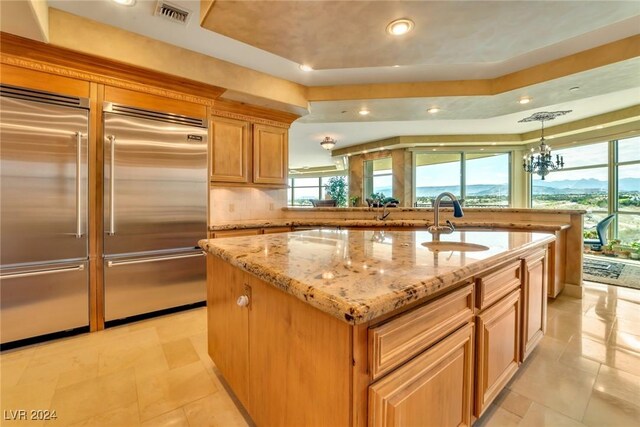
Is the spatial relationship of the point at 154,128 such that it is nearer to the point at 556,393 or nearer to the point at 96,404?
the point at 96,404

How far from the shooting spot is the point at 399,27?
185 centimetres

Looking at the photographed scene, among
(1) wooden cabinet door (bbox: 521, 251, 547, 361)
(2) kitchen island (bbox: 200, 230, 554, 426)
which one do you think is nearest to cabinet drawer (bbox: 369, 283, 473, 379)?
(2) kitchen island (bbox: 200, 230, 554, 426)

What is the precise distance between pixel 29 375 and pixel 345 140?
21.7 feet

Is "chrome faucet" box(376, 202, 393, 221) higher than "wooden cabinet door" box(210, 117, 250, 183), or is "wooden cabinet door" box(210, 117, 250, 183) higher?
"wooden cabinet door" box(210, 117, 250, 183)

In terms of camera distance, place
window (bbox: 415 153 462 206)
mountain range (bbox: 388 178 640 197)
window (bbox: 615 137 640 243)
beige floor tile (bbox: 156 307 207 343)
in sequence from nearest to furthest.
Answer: beige floor tile (bbox: 156 307 207 343), window (bbox: 615 137 640 243), mountain range (bbox: 388 178 640 197), window (bbox: 415 153 462 206)

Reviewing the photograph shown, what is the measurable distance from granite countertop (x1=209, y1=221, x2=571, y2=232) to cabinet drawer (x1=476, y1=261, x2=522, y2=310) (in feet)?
6.66

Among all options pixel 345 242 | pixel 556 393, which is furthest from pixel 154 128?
pixel 556 393

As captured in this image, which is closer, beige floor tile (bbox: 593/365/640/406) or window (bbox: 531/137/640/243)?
beige floor tile (bbox: 593/365/640/406)

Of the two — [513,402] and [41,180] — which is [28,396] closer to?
[41,180]

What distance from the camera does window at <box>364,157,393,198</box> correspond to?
7.77 metres

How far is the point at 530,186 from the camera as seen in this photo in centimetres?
712

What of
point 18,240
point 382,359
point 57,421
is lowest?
point 57,421

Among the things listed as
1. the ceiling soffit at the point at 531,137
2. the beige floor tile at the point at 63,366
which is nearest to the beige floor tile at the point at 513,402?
the beige floor tile at the point at 63,366

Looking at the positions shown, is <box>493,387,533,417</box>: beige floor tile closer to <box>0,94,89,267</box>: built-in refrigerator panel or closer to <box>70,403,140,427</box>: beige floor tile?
<box>70,403,140,427</box>: beige floor tile
